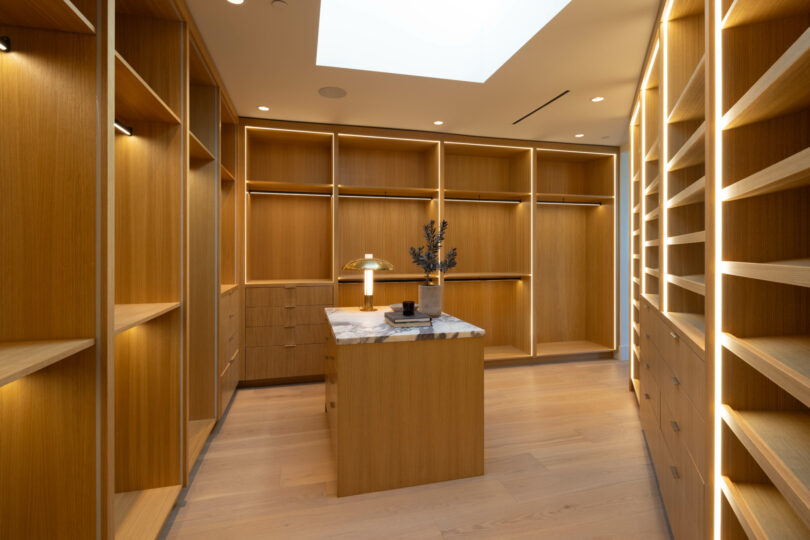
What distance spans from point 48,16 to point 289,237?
307cm

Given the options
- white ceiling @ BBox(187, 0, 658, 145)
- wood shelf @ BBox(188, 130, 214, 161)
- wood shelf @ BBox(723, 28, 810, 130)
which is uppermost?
white ceiling @ BBox(187, 0, 658, 145)

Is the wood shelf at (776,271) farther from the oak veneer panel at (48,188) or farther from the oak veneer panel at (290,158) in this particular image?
the oak veneer panel at (290,158)

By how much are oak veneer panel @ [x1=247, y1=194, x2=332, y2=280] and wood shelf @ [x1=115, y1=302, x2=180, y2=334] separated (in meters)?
2.17

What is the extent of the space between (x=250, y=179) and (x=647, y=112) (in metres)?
3.35

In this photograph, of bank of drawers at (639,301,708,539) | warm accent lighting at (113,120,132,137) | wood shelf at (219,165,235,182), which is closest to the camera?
bank of drawers at (639,301,708,539)

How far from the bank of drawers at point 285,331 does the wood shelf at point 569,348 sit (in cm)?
239

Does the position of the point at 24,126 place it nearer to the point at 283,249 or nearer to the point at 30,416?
the point at 30,416

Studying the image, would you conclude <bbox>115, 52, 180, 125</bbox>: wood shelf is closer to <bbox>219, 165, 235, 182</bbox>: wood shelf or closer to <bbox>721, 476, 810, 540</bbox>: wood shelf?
<bbox>219, 165, 235, 182</bbox>: wood shelf

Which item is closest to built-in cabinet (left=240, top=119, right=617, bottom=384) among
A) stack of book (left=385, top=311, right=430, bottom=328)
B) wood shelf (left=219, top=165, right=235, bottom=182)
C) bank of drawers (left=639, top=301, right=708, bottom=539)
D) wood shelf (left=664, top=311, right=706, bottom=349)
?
wood shelf (left=219, top=165, right=235, bottom=182)

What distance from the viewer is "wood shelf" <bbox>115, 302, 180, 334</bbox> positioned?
1405 millimetres

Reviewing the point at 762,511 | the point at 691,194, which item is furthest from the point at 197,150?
the point at 762,511

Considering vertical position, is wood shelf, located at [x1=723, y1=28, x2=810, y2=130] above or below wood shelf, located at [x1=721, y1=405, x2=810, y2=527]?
above

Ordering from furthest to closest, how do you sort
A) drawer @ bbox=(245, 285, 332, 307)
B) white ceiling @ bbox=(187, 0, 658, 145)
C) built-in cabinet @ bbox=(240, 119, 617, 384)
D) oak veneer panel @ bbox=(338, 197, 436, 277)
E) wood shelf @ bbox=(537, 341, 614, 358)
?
1. wood shelf @ bbox=(537, 341, 614, 358)
2. oak veneer panel @ bbox=(338, 197, 436, 277)
3. built-in cabinet @ bbox=(240, 119, 617, 384)
4. drawer @ bbox=(245, 285, 332, 307)
5. white ceiling @ bbox=(187, 0, 658, 145)

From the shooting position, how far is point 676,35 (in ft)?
6.44
